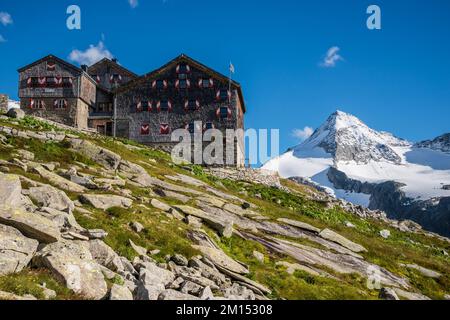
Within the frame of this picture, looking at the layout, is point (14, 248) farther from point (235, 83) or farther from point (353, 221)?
point (235, 83)

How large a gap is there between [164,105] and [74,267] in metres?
53.1

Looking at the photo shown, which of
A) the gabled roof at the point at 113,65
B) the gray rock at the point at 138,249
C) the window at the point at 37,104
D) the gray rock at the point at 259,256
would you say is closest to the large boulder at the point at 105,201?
the gray rock at the point at 138,249

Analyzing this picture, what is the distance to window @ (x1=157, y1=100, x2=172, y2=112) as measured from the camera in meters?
64.0

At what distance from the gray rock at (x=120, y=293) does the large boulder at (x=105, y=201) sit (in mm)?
8891

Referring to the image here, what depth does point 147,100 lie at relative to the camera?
2544 inches

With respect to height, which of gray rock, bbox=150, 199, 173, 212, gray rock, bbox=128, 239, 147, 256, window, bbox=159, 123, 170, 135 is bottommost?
gray rock, bbox=128, 239, 147, 256

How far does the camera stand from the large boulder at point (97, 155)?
3256 cm

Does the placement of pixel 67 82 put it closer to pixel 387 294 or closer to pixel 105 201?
pixel 105 201

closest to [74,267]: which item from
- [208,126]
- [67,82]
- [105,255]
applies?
[105,255]

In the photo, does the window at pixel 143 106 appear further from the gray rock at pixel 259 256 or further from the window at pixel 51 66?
the gray rock at pixel 259 256

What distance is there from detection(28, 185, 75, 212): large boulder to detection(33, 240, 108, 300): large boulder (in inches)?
180

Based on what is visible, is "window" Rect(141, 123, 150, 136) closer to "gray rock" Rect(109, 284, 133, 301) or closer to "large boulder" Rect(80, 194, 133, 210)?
"large boulder" Rect(80, 194, 133, 210)

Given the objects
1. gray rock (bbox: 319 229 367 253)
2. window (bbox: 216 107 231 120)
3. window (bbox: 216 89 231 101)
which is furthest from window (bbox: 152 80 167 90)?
gray rock (bbox: 319 229 367 253)
